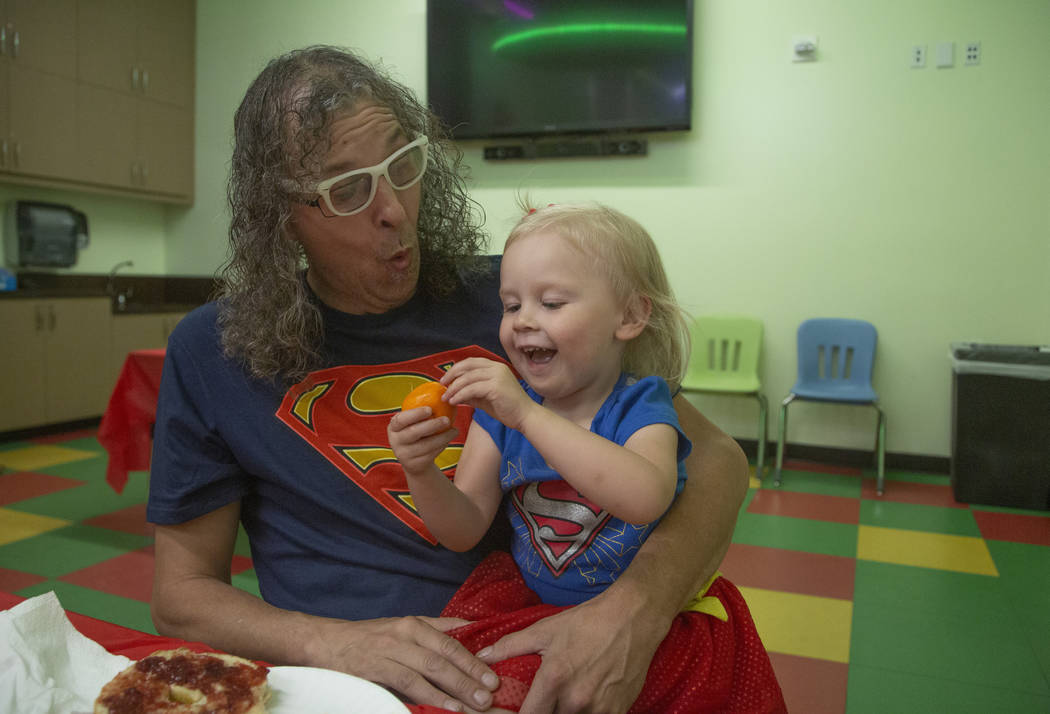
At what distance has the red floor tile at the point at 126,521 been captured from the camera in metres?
3.56

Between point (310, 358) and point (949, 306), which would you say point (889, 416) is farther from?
point (310, 358)

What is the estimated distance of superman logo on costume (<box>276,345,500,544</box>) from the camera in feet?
4.15

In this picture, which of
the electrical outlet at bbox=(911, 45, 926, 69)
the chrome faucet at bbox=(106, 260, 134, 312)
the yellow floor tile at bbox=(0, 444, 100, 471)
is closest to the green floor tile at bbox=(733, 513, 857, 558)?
the electrical outlet at bbox=(911, 45, 926, 69)

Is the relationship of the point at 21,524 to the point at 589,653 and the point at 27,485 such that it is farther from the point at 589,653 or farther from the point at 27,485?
the point at 589,653

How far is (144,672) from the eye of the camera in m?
0.70

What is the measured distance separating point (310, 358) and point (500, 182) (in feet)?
14.7

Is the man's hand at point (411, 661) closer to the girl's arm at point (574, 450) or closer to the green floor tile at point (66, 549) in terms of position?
the girl's arm at point (574, 450)

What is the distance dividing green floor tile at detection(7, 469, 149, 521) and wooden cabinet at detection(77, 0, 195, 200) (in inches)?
113

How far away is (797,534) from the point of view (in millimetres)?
3605

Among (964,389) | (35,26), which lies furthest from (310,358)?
(35,26)

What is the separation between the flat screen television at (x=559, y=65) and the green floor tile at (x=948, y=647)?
334cm

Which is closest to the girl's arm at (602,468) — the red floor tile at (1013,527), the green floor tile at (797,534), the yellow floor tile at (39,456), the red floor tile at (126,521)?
the green floor tile at (797,534)

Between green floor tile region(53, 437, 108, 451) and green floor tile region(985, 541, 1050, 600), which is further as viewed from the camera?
green floor tile region(53, 437, 108, 451)

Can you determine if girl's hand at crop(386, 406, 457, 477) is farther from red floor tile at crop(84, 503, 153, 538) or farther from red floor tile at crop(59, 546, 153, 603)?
red floor tile at crop(84, 503, 153, 538)
